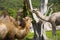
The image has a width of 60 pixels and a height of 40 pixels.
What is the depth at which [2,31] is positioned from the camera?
90.6 inches

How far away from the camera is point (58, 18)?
7617 millimetres

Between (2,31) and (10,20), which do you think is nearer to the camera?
(2,31)

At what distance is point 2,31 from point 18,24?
25 centimetres

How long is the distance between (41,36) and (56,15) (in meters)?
0.76

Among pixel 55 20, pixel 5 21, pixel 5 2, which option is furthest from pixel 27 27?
pixel 5 2

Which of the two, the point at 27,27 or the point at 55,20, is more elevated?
the point at 27,27

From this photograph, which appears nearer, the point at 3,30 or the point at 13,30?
the point at 3,30

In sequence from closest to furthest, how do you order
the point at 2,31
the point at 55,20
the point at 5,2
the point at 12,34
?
the point at 2,31
the point at 12,34
the point at 55,20
the point at 5,2

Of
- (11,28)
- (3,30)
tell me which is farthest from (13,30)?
(3,30)

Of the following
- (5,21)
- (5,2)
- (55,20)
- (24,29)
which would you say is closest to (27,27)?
(24,29)

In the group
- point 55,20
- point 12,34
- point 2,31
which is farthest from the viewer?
point 55,20

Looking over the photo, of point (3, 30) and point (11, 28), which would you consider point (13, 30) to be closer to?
point (11, 28)

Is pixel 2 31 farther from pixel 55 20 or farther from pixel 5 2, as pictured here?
pixel 5 2

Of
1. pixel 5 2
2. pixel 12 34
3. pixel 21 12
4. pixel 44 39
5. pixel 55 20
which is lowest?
pixel 5 2
